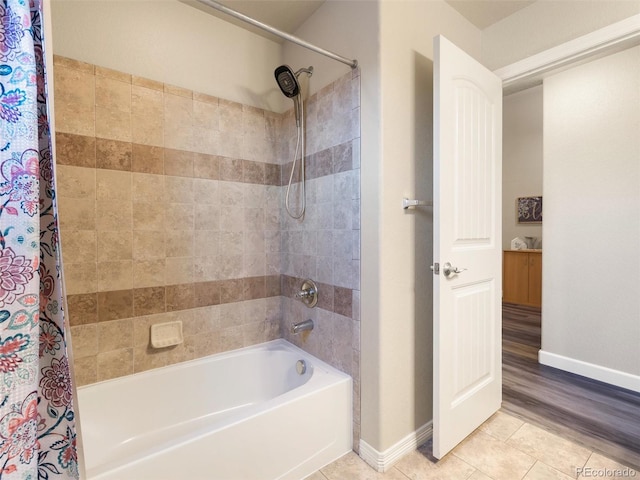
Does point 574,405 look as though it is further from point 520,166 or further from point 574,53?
point 520,166

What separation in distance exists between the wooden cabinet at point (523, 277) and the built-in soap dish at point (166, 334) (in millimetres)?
4700

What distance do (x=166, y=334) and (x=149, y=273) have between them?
0.37 meters

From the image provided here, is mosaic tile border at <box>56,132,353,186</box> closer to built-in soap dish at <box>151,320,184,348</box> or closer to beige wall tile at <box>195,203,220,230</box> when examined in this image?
beige wall tile at <box>195,203,220,230</box>

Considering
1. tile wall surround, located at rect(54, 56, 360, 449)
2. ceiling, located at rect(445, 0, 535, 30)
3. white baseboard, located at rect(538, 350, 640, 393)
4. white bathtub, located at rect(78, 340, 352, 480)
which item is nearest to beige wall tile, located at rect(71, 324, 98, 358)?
tile wall surround, located at rect(54, 56, 360, 449)

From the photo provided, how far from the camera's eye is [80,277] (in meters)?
1.60

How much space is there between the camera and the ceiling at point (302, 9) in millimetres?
1854

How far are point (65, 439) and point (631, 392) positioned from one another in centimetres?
321

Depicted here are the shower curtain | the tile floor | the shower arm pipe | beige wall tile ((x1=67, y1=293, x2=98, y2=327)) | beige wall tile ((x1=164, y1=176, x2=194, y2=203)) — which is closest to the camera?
the shower curtain

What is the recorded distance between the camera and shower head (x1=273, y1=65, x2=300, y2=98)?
6.01ft

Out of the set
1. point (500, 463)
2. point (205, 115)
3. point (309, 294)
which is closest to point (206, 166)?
point (205, 115)

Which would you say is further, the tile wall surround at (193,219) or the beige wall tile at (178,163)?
the beige wall tile at (178,163)

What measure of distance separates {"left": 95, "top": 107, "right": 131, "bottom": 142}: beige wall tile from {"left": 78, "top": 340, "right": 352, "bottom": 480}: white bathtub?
1.30 m

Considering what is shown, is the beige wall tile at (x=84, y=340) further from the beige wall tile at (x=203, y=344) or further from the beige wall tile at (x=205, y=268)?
the beige wall tile at (x=205, y=268)

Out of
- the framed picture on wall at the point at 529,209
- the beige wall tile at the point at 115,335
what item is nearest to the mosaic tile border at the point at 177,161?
the beige wall tile at the point at 115,335
